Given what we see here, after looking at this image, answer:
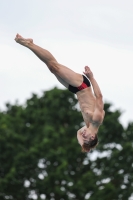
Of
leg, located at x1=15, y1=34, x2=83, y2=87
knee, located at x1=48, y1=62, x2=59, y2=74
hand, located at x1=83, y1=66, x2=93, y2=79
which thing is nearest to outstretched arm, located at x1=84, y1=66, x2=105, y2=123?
hand, located at x1=83, y1=66, x2=93, y2=79

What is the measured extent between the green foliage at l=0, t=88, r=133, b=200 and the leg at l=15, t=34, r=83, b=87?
148 ft

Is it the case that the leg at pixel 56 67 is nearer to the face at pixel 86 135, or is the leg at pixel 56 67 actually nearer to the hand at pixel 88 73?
the hand at pixel 88 73

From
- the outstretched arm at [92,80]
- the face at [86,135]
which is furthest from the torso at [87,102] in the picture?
the outstretched arm at [92,80]

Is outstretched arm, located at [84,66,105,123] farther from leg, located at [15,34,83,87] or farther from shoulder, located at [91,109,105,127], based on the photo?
leg, located at [15,34,83,87]

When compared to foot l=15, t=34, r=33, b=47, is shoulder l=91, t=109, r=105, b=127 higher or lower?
lower

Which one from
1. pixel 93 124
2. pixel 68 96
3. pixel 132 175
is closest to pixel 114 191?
pixel 132 175

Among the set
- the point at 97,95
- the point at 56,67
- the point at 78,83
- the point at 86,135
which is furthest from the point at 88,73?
the point at 86,135

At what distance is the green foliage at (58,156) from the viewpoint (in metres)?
76.8

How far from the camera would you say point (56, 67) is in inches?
1216

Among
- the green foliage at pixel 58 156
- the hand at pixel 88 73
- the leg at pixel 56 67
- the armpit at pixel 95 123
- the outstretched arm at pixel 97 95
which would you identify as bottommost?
the armpit at pixel 95 123

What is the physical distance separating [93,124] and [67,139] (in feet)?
161

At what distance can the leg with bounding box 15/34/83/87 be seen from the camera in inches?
1211

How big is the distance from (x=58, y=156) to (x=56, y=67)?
47224mm

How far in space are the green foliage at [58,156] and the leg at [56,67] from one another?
45185 mm
